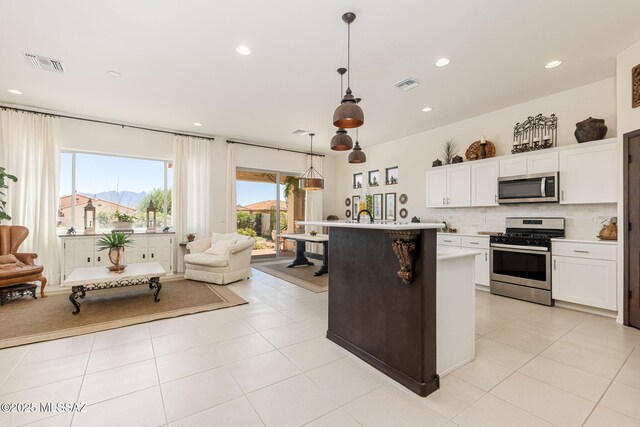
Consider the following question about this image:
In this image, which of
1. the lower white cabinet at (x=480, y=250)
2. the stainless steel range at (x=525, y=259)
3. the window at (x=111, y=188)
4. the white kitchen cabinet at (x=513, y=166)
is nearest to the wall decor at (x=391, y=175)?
the lower white cabinet at (x=480, y=250)

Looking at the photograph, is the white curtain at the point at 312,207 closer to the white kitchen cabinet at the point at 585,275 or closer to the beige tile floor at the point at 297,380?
the beige tile floor at the point at 297,380

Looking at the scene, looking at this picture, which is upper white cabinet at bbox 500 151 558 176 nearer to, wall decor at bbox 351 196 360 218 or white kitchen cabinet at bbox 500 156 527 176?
white kitchen cabinet at bbox 500 156 527 176

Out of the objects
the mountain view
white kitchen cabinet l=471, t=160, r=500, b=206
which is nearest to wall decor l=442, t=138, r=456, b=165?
white kitchen cabinet l=471, t=160, r=500, b=206

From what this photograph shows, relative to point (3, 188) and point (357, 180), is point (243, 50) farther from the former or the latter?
point (357, 180)

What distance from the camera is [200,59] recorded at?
3.37 m

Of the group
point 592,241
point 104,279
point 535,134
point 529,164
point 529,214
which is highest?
point 535,134

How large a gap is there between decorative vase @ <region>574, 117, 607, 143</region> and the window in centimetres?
734

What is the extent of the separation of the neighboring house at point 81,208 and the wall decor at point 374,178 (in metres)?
5.60

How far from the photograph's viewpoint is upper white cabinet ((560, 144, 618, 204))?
3.59 meters

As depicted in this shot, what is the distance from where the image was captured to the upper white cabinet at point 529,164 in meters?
4.12

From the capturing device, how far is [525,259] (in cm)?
418

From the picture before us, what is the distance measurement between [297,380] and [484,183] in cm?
440

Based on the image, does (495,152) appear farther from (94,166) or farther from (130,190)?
(94,166)

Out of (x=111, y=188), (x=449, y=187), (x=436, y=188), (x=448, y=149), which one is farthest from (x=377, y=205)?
(x=111, y=188)
